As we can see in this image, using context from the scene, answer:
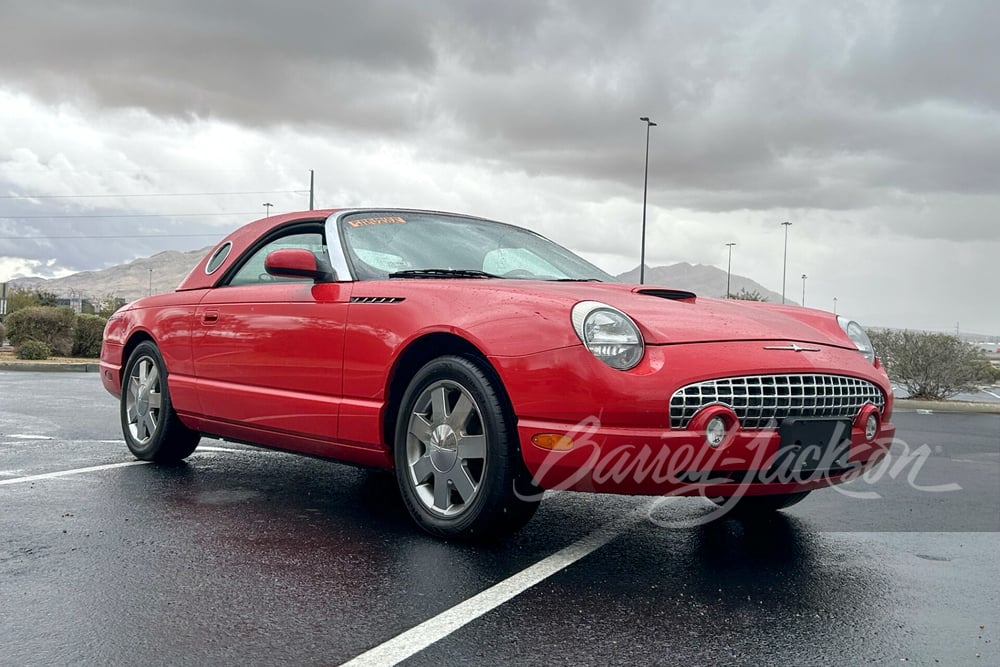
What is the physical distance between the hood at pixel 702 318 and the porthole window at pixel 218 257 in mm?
2466

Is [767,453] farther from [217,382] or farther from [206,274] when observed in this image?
[206,274]

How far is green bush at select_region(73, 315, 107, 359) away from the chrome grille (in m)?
21.2

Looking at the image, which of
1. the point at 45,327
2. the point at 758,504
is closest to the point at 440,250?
the point at 758,504

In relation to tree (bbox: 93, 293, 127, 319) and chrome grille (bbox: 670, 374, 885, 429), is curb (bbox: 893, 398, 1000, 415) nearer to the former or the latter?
chrome grille (bbox: 670, 374, 885, 429)

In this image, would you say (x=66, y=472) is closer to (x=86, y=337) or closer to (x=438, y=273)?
(x=438, y=273)

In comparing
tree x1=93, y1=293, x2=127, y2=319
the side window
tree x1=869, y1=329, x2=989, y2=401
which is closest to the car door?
the side window

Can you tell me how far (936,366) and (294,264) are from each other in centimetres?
1639

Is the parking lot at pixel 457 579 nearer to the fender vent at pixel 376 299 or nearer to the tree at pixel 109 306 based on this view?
the fender vent at pixel 376 299

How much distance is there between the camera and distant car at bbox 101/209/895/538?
361 centimetres

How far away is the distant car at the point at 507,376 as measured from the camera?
361cm

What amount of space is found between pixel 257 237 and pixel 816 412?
3411mm

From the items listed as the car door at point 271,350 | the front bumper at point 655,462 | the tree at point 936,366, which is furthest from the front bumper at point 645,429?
the tree at point 936,366

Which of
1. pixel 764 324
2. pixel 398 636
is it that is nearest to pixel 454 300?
pixel 764 324

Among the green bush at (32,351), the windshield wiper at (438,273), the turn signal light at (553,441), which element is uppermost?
the windshield wiper at (438,273)
